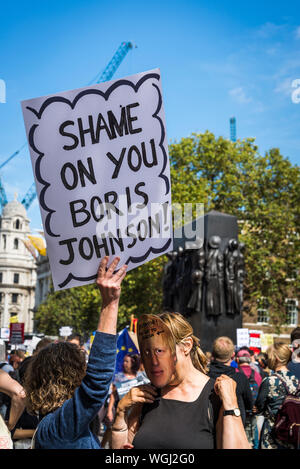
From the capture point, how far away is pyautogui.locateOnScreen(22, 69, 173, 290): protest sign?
2.87 m

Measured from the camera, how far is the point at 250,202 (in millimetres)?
34875

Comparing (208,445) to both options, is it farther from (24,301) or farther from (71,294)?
(24,301)

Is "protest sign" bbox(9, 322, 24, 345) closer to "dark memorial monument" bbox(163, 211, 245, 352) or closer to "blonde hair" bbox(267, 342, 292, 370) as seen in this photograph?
"dark memorial monument" bbox(163, 211, 245, 352)

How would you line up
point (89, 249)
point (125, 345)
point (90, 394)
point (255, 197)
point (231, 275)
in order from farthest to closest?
1. point (255, 197)
2. point (231, 275)
3. point (125, 345)
4. point (89, 249)
5. point (90, 394)

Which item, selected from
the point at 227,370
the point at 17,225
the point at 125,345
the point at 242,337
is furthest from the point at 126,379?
the point at 17,225

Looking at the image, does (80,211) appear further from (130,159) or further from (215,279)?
(215,279)

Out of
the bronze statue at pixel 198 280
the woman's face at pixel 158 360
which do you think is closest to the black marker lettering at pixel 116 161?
the woman's face at pixel 158 360

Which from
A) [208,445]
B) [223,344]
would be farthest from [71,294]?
[208,445]

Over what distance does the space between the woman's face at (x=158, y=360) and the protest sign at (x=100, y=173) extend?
1.39 feet

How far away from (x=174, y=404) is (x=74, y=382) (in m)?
0.44

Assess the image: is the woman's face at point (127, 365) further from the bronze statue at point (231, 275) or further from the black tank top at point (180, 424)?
the bronze statue at point (231, 275)

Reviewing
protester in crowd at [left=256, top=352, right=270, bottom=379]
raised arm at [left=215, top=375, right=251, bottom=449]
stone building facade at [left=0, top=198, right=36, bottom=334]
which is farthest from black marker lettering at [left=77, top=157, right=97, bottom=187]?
stone building facade at [left=0, top=198, right=36, bottom=334]

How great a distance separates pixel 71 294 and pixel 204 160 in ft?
71.2
